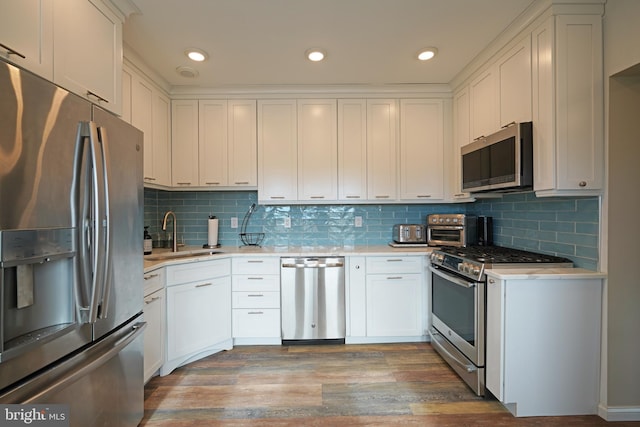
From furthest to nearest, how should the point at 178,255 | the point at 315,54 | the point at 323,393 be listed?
the point at 178,255 → the point at 315,54 → the point at 323,393

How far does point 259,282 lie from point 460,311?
5.82 ft

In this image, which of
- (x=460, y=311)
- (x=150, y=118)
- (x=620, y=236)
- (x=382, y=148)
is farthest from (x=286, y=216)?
(x=620, y=236)

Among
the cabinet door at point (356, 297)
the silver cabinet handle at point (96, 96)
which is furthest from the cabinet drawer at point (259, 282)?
the silver cabinet handle at point (96, 96)

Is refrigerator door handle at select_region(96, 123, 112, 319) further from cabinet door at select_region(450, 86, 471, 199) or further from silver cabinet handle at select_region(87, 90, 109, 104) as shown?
cabinet door at select_region(450, 86, 471, 199)

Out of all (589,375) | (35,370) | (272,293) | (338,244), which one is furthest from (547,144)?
Result: (35,370)

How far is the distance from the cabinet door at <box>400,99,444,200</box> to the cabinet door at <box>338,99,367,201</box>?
1.38 ft

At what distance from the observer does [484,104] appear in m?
2.59

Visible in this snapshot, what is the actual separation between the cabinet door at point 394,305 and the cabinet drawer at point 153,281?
1811 millimetres

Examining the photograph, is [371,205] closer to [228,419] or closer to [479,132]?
[479,132]

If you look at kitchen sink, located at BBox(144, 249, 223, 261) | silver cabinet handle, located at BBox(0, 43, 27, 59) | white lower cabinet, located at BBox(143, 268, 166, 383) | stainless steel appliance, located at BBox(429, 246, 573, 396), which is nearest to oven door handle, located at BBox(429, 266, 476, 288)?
stainless steel appliance, located at BBox(429, 246, 573, 396)

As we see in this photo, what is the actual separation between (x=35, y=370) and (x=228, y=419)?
3.81ft

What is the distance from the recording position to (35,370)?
43.9 inches

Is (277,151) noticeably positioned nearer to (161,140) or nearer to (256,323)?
(161,140)

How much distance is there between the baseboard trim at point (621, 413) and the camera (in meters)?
1.84
